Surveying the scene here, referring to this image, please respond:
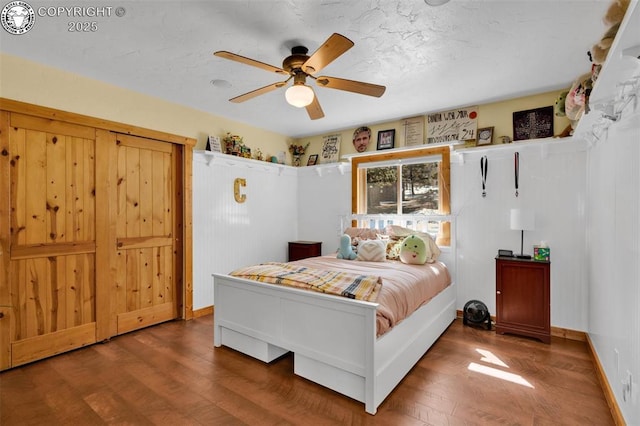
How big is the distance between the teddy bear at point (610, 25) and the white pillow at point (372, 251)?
99.3 inches

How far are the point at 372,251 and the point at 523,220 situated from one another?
5.23 feet

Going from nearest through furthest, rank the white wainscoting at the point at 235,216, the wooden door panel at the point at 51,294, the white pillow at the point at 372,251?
1. the wooden door panel at the point at 51,294
2. the white pillow at the point at 372,251
3. the white wainscoting at the point at 235,216

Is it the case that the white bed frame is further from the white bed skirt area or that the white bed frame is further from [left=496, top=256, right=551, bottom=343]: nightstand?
[left=496, top=256, right=551, bottom=343]: nightstand

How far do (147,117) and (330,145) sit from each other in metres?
2.67

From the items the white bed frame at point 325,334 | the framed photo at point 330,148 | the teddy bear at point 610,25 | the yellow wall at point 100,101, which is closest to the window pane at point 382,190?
the framed photo at point 330,148

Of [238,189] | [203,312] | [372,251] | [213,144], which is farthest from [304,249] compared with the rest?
[213,144]

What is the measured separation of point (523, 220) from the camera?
321 cm

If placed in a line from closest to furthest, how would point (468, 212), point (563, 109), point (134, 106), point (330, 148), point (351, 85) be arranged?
1. point (351, 85)
2. point (563, 109)
3. point (134, 106)
4. point (468, 212)
5. point (330, 148)

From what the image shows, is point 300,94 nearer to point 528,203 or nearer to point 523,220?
point 523,220

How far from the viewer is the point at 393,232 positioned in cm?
407

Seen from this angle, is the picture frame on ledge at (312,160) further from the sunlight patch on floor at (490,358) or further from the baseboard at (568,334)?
the baseboard at (568,334)

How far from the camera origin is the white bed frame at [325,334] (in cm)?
209

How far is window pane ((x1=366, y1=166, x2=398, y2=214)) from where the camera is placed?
4523mm

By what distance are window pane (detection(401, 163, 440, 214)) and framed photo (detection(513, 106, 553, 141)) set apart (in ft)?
3.24
